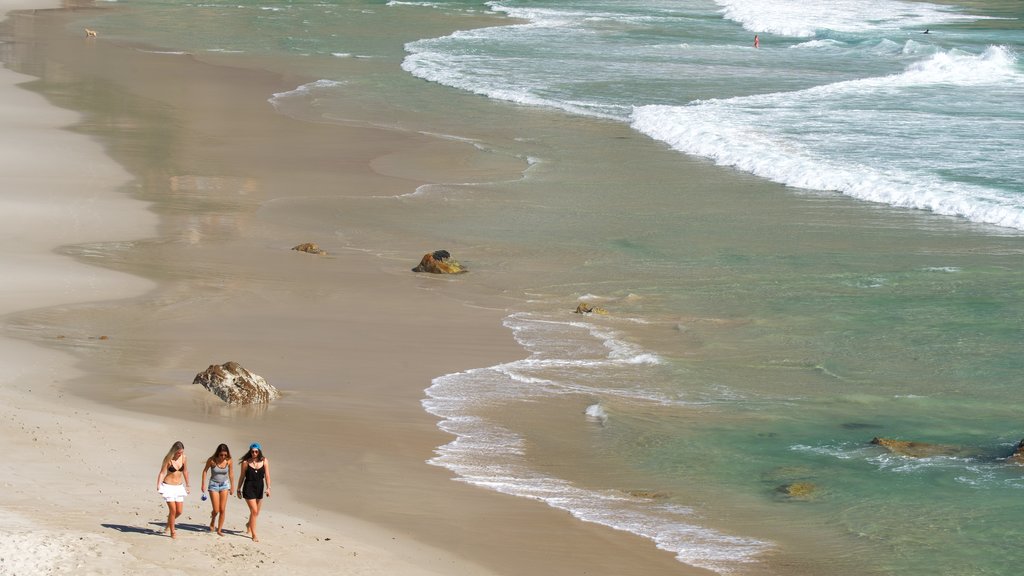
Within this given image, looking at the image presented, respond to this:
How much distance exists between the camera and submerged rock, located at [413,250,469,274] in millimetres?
18688

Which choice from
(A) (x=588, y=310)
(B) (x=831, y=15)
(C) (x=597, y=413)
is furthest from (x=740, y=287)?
(B) (x=831, y=15)

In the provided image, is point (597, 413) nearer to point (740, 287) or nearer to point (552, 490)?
point (552, 490)

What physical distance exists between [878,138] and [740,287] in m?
12.8

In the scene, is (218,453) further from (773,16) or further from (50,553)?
(773,16)

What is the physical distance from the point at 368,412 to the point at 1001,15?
58.5 meters

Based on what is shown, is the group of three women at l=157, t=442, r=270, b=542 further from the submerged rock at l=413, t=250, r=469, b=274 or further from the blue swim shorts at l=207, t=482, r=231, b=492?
the submerged rock at l=413, t=250, r=469, b=274

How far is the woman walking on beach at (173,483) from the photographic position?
9.42 meters

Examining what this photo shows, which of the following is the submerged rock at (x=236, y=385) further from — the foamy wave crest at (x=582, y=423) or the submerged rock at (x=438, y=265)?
the submerged rock at (x=438, y=265)

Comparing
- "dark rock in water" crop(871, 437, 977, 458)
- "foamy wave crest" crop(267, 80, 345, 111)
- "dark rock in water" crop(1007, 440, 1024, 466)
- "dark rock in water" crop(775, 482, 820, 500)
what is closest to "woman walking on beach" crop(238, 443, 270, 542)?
"dark rock in water" crop(775, 482, 820, 500)

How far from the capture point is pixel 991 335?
15945 millimetres

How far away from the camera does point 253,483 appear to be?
32.0 feet

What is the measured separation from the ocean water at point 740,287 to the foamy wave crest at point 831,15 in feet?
46.2

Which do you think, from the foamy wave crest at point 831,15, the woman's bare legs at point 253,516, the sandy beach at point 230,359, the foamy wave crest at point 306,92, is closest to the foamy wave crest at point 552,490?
the sandy beach at point 230,359

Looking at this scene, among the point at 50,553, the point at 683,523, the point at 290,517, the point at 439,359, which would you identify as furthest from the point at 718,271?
the point at 50,553
